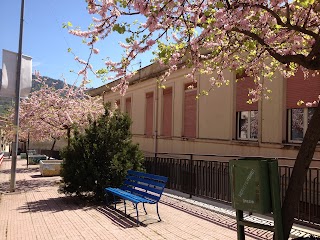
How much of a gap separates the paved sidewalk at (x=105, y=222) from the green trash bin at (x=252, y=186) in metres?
1.94

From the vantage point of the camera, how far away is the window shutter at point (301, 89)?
32.8 ft

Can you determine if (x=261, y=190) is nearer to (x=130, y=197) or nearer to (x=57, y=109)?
(x=130, y=197)

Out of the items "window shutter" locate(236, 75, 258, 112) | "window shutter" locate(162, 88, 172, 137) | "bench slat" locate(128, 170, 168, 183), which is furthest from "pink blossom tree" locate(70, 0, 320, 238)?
"window shutter" locate(162, 88, 172, 137)

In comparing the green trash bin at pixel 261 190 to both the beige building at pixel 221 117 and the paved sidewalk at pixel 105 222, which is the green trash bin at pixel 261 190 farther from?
the beige building at pixel 221 117

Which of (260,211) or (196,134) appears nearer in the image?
(260,211)

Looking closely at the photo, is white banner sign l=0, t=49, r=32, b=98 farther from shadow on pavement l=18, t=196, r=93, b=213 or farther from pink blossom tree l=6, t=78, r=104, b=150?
shadow on pavement l=18, t=196, r=93, b=213

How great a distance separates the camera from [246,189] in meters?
4.16

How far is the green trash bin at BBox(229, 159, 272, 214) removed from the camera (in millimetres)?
4012

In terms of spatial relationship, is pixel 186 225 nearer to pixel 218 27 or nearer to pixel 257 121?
pixel 218 27

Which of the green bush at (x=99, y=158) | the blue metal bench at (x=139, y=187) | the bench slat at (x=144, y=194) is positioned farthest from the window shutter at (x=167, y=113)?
the bench slat at (x=144, y=194)

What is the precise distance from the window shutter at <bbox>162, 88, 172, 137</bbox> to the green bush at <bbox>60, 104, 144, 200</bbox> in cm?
880

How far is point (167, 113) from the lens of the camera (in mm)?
19094

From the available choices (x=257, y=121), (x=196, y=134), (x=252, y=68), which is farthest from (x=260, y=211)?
(x=196, y=134)

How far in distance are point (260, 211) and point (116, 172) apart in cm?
563
